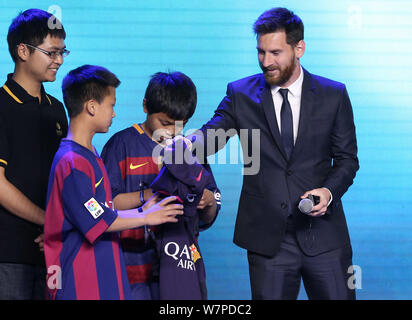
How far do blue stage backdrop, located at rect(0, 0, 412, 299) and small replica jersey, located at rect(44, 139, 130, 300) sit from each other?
1.90 meters

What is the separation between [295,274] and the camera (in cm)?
241

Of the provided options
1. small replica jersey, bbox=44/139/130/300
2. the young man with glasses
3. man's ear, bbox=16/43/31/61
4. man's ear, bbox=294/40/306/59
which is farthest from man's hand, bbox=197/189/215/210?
man's ear, bbox=16/43/31/61

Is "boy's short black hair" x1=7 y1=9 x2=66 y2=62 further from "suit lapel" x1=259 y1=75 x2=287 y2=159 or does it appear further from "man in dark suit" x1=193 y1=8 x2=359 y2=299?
"suit lapel" x1=259 y1=75 x2=287 y2=159

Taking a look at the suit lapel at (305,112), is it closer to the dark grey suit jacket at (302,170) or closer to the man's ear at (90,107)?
the dark grey suit jacket at (302,170)

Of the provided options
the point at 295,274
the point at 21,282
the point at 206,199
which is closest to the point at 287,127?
the point at 206,199

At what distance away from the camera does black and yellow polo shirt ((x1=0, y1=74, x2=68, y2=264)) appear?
2244 millimetres


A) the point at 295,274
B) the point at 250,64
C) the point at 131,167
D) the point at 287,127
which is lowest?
the point at 295,274

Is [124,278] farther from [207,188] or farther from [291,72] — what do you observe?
[291,72]

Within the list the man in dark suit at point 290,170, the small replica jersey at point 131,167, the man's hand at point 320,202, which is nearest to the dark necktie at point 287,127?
the man in dark suit at point 290,170

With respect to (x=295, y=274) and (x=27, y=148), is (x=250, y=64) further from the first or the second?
(x=27, y=148)

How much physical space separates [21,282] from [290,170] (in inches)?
44.5

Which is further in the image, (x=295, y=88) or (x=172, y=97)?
(x=295, y=88)

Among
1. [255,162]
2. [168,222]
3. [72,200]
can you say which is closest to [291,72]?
[255,162]

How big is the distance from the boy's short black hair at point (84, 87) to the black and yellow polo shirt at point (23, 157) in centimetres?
24
